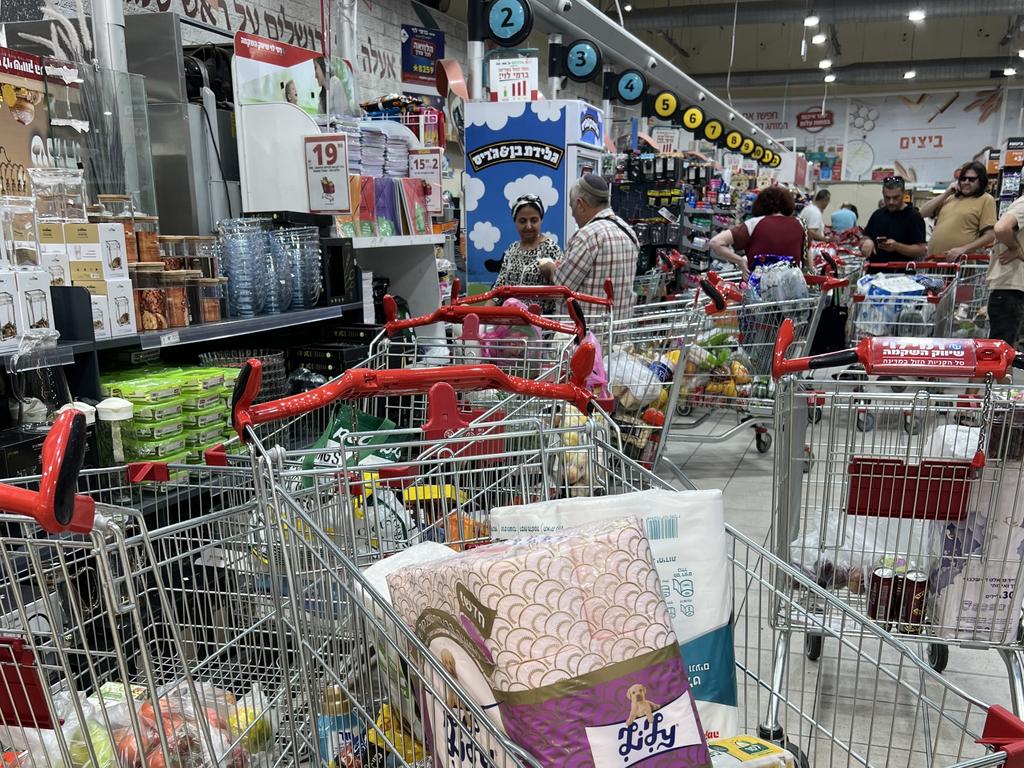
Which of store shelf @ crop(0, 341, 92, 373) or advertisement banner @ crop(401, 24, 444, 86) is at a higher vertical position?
advertisement banner @ crop(401, 24, 444, 86)

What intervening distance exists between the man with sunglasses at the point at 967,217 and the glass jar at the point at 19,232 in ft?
21.9

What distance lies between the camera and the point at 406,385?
1635mm

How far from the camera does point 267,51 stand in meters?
3.64

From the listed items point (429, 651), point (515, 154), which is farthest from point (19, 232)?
point (515, 154)

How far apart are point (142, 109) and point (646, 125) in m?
9.77

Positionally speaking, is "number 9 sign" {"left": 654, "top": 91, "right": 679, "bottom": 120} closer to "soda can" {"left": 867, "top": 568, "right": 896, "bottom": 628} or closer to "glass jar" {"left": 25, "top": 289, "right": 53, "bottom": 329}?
"soda can" {"left": 867, "top": 568, "right": 896, "bottom": 628}

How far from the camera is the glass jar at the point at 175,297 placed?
8.92 feet

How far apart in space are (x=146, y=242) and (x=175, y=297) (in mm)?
232

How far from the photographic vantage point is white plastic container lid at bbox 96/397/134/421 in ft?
7.84

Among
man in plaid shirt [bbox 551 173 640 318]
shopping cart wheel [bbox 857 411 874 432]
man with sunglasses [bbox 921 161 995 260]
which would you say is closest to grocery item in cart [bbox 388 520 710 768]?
shopping cart wheel [bbox 857 411 874 432]

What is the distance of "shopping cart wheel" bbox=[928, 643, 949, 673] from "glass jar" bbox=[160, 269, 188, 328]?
2804 millimetres

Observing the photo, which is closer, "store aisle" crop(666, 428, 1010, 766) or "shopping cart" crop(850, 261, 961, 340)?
"store aisle" crop(666, 428, 1010, 766)

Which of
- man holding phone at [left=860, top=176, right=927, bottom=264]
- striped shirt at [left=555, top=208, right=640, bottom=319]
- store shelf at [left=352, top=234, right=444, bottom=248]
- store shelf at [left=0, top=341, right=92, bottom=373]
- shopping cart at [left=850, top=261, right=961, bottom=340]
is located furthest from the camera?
man holding phone at [left=860, top=176, right=927, bottom=264]

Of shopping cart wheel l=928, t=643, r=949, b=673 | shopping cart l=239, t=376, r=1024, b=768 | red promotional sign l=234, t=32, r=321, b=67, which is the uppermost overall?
red promotional sign l=234, t=32, r=321, b=67
